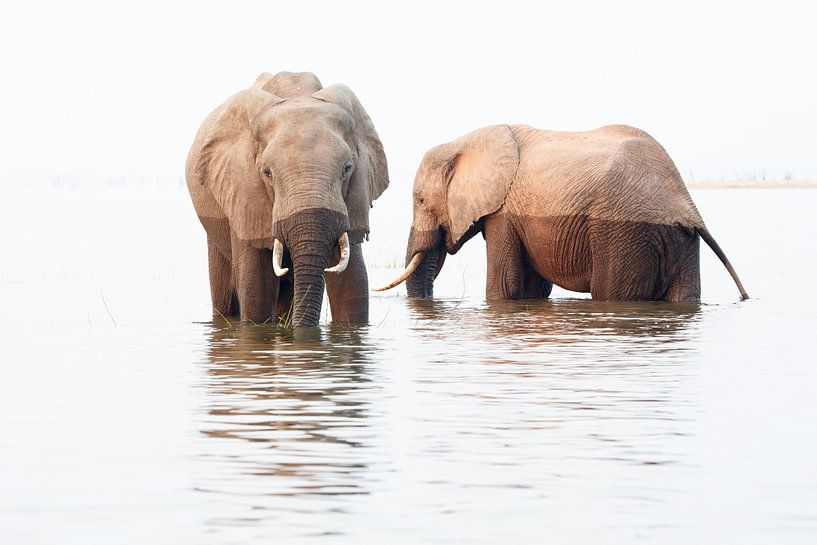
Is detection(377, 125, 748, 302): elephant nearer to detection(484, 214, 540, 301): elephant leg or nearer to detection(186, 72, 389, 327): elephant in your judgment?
detection(484, 214, 540, 301): elephant leg

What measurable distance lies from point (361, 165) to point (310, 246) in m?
1.04

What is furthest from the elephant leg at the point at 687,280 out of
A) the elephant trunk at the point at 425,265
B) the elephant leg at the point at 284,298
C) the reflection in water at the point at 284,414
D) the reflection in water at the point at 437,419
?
the reflection in water at the point at 284,414

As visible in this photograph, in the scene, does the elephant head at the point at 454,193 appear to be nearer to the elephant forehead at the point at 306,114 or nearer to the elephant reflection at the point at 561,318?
the elephant reflection at the point at 561,318

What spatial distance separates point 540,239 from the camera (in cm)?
1800

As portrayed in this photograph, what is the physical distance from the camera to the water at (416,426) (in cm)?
675

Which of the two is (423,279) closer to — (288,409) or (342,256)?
(342,256)

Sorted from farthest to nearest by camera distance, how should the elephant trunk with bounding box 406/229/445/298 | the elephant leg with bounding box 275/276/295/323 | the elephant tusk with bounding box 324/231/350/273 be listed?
the elephant trunk with bounding box 406/229/445/298, the elephant leg with bounding box 275/276/295/323, the elephant tusk with bounding box 324/231/350/273

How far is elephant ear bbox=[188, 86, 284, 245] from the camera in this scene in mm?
13367

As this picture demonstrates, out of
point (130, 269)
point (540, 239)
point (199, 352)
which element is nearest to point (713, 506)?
point (199, 352)

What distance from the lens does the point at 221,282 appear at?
1489 cm

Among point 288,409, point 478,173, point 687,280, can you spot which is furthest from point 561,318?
point 288,409

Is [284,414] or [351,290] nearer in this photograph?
[284,414]

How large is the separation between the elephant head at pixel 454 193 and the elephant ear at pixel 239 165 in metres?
4.93

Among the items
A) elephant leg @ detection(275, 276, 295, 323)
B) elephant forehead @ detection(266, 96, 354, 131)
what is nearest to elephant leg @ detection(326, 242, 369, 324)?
elephant leg @ detection(275, 276, 295, 323)
